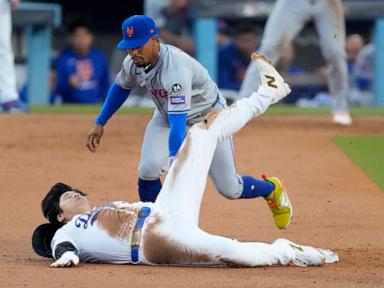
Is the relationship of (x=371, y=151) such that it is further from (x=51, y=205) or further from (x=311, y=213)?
(x=51, y=205)

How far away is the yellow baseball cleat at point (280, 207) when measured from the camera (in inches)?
312

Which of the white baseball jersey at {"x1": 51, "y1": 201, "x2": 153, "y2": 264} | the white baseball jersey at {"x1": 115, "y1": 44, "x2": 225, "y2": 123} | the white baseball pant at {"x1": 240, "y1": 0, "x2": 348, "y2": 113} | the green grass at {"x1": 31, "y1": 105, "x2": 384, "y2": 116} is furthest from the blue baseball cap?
the green grass at {"x1": 31, "y1": 105, "x2": 384, "y2": 116}

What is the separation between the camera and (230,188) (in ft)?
25.4

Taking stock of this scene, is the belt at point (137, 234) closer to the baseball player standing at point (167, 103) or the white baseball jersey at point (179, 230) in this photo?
the white baseball jersey at point (179, 230)

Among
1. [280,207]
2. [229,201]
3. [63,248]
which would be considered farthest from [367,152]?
[63,248]

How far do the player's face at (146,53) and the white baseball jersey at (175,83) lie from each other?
0.08 metres

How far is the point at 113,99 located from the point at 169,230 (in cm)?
163

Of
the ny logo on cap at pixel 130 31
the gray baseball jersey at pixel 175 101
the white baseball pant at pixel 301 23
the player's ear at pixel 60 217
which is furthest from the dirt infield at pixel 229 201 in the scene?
the ny logo on cap at pixel 130 31

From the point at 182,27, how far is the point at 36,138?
5.65m

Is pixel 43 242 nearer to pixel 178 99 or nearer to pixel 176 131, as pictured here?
pixel 176 131

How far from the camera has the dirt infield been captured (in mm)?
6418

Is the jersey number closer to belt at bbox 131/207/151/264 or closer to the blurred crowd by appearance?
belt at bbox 131/207/151/264

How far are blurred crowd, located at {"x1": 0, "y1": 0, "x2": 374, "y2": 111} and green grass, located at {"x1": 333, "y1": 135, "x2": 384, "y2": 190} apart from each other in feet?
13.4

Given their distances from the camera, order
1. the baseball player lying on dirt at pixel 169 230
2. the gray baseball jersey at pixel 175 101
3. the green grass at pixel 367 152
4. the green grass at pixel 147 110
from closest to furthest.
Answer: the baseball player lying on dirt at pixel 169 230 < the gray baseball jersey at pixel 175 101 < the green grass at pixel 367 152 < the green grass at pixel 147 110
